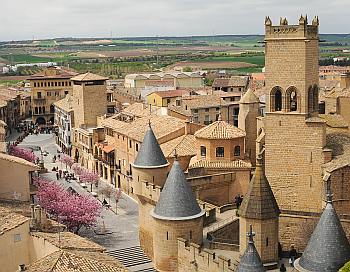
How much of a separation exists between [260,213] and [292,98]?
1035cm

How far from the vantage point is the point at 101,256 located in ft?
97.6

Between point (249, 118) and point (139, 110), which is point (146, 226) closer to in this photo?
point (249, 118)

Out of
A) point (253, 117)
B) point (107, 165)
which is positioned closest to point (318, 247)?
point (253, 117)

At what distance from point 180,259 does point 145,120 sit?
29.8 meters

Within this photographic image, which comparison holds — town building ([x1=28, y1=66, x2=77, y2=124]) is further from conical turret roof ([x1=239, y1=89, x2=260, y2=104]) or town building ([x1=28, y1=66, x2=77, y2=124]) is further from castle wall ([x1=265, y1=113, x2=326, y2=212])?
castle wall ([x1=265, y1=113, x2=326, y2=212])

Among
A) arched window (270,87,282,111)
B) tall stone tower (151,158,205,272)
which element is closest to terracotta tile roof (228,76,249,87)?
arched window (270,87,282,111)

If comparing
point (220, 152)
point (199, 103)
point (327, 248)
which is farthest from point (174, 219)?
point (199, 103)

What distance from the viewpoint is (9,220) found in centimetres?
3131

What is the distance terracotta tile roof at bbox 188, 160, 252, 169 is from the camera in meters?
42.5

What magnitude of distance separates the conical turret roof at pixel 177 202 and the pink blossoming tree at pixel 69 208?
13.7 metres

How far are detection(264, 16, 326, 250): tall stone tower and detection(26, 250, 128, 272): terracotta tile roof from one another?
11.2m

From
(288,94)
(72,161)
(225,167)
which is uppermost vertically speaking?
(288,94)

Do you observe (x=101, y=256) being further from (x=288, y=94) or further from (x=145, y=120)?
(x=145, y=120)

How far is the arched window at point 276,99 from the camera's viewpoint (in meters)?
35.3
